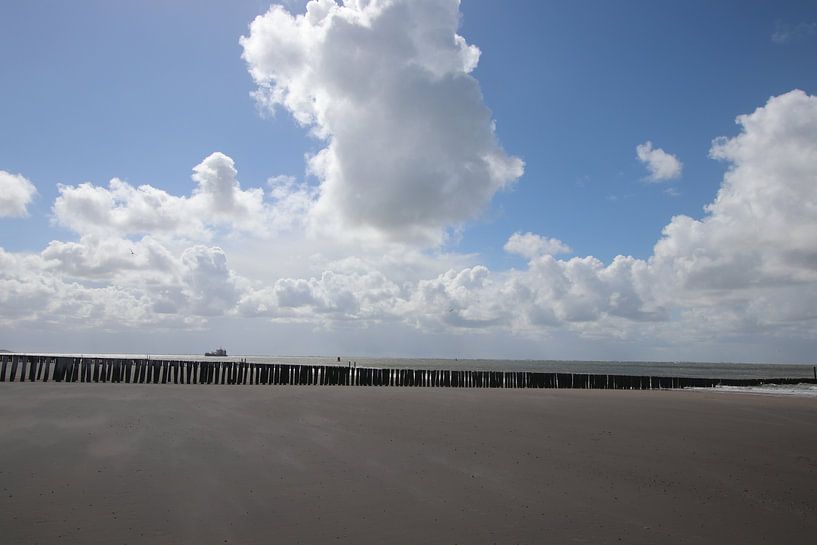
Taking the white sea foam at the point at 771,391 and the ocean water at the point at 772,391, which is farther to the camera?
the white sea foam at the point at 771,391

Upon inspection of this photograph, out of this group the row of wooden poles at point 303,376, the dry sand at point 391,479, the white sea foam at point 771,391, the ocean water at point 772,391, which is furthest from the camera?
the row of wooden poles at point 303,376

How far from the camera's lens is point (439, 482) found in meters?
7.80

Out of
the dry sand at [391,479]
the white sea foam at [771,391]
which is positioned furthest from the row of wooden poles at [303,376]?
the dry sand at [391,479]

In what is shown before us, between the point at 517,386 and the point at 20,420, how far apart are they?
100 ft

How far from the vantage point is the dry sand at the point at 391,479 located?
601 cm

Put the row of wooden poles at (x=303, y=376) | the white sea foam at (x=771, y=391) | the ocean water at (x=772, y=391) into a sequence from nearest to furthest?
1. the ocean water at (x=772, y=391)
2. the white sea foam at (x=771, y=391)
3. the row of wooden poles at (x=303, y=376)

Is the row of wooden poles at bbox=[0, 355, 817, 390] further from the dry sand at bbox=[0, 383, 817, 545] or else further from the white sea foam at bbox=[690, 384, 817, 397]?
the dry sand at bbox=[0, 383, 817, 545]

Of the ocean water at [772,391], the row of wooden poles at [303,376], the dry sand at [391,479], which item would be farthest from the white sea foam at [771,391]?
the dry sand at [391,479]

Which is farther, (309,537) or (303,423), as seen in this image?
(303,423)

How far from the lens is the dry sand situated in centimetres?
601

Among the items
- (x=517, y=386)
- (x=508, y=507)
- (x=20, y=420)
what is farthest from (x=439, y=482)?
(x=517, y=386)

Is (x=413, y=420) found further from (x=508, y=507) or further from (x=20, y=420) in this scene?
(x=20, y=420)

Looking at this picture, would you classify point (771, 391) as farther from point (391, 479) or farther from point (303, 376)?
point (391, 479)

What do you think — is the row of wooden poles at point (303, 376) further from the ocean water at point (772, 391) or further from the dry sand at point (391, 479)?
the dry sand at point (391, 479)
